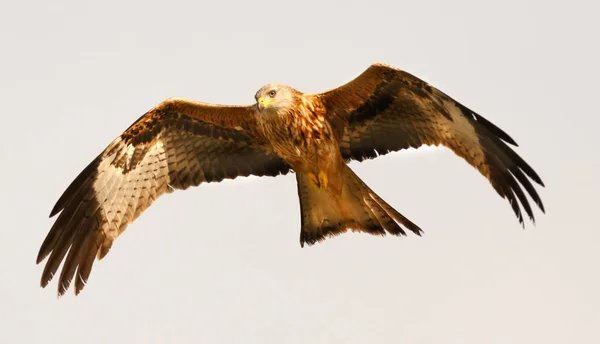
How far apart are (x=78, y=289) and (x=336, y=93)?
3.57 meters

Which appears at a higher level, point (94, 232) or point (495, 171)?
point (94, 232)

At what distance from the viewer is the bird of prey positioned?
439 inches

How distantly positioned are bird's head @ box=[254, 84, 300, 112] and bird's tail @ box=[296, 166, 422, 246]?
101 cm

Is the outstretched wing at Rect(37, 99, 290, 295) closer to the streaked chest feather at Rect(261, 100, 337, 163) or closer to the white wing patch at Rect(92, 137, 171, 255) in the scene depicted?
the white wing patch at Rect(92, 137, 171, 255)

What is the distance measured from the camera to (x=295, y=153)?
11398 mm

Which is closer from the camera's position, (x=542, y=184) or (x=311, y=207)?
(x=542, y=184)

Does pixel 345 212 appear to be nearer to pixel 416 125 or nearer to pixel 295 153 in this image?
pixel 295 153

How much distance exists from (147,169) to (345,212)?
2.36 m

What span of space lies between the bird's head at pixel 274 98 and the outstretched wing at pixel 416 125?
17.7 inches

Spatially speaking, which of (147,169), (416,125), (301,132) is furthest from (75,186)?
(416,125)

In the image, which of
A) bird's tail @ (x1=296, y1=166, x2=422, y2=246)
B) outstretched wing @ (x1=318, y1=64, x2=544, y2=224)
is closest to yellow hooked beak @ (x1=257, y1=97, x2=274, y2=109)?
outstretched wing @ (x1=318, y1=64, x2=544, y2=224)

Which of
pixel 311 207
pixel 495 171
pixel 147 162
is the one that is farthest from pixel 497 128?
pixel 147 162

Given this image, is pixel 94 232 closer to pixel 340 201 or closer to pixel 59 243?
pixel 59 243

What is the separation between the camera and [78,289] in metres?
11.3
